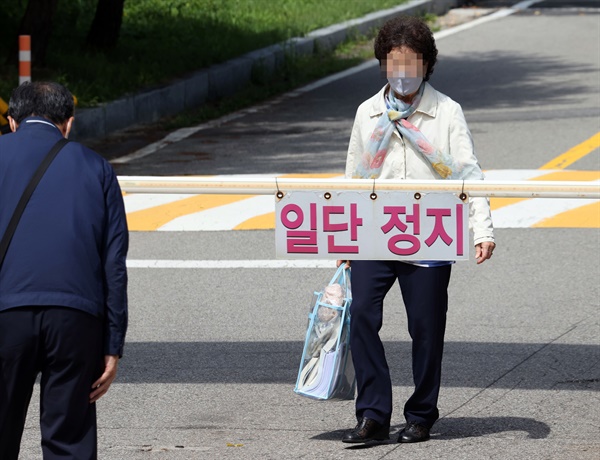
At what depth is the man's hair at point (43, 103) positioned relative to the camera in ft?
13.2

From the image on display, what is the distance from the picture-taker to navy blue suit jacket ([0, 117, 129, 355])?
386 centimetres

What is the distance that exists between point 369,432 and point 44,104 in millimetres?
2023

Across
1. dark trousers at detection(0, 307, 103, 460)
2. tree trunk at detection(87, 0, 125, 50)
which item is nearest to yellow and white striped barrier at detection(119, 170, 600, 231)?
dark trousers at detection(0, 307, 103, 460)

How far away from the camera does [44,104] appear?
4.02m

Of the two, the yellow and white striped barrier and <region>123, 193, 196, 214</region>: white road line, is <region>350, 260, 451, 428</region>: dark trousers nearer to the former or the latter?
the yellow and white striped barrier

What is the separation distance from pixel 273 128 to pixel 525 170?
145 inches

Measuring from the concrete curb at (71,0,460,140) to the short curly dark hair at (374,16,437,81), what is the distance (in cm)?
829

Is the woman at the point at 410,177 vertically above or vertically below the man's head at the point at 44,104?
below

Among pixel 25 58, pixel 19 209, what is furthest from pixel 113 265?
pixel 25 58

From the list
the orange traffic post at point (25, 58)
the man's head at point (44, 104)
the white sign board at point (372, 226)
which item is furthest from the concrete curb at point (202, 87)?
the man's head at point (44, 104)

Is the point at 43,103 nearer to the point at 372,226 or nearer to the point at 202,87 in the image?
the point at 372,226

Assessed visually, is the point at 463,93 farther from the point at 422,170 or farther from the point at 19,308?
the point at 19,308

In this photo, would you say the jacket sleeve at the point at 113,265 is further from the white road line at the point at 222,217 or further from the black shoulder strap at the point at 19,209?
the white road line at the point at 222,217

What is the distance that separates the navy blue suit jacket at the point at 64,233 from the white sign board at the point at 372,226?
4.87ft
